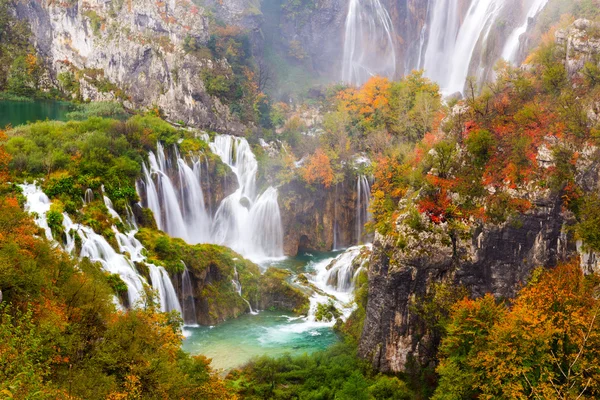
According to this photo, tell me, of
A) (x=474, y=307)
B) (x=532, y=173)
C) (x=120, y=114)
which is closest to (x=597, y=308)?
(x=474, y=307)

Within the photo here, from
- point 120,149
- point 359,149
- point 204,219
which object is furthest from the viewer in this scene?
point 359,149

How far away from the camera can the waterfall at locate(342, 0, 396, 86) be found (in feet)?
211

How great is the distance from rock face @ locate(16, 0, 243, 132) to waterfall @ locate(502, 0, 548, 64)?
2607 centimetres

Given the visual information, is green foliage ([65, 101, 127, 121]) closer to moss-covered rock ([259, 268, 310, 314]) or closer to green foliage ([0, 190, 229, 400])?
moss-covered rock ([259, 268, 310, 314])

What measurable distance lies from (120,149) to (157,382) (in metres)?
22.4

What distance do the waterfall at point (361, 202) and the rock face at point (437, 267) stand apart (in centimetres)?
1881

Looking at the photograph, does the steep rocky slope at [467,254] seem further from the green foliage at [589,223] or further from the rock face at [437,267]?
the green foliage at [589,223]

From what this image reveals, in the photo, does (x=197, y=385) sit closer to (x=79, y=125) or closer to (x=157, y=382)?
(x=157, y=382)

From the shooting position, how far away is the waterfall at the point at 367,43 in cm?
6419

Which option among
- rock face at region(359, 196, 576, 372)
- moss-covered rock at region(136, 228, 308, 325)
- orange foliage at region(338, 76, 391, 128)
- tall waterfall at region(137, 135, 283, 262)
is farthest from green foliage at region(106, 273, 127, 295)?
orange foliage at region(338, 76, 391, 128)

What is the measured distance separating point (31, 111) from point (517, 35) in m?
51.6

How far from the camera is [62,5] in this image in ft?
212

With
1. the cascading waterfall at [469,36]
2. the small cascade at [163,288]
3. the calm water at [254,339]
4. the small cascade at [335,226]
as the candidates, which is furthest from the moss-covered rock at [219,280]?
the cascading waterfall at [469,36]

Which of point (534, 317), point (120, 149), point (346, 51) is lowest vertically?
point (534, 317)
